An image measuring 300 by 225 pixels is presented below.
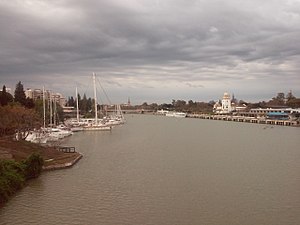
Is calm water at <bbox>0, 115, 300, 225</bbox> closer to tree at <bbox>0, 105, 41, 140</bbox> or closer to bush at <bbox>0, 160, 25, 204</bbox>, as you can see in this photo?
bush at <bbox>0, 160, 25, 204</bbox>

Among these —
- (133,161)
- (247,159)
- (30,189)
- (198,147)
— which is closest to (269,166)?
(247,159)

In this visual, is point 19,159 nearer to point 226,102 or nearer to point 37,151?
point 37,151

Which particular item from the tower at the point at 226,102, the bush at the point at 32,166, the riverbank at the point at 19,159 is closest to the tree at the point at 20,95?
the riverbank at the point at 19,159

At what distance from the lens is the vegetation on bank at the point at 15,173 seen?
14333mm

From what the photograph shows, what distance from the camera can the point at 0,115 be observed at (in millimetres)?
29078

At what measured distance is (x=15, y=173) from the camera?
1608 cm

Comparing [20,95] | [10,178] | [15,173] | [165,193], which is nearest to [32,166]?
[15,173]

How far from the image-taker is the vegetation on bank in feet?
47.0

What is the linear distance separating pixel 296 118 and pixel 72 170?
63.7 meters

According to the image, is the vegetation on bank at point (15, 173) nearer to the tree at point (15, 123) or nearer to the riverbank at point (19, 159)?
the riverbank at point (19, 159)

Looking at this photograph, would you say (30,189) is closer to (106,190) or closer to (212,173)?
(106,190)

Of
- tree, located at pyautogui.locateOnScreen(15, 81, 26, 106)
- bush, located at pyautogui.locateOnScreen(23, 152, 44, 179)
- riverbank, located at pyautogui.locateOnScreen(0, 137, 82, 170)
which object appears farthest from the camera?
tree, located at pyautogui.locateOnScreen(15, 81, 26, 106)

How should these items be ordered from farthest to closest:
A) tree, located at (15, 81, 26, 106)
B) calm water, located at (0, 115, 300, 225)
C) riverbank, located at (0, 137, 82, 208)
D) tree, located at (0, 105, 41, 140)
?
tree, located at (15, 81, 26, 106), tree, located at (0, 105, 41, 140), riverbank, located at (0, 137, 82, 208), calm water, located at (0, 115, 300, 225)

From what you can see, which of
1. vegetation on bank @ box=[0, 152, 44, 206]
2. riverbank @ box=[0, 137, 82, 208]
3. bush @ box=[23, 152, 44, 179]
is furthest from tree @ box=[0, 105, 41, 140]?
vegetation on bank @ box=[0, 152, 44, 206]
